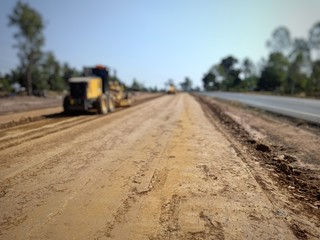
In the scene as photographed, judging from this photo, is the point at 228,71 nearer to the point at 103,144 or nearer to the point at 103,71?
the point at 103,71

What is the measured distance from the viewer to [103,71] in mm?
21969

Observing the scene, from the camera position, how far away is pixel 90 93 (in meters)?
19.8

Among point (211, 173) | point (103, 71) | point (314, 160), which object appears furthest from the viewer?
point (103, 71)

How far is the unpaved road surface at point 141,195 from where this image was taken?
4.38 metres

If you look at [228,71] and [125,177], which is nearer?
[125,177]

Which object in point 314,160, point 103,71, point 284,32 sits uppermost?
point 284,32

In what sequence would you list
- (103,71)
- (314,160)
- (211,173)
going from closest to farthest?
(211,173), (314,160), (103,71)

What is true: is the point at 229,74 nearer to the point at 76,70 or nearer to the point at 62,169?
the point at 76,70

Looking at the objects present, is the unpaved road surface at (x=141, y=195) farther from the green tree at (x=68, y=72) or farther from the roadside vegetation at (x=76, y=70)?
the green tree at (x=68, y=72)

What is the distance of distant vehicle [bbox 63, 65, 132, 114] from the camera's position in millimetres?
19469

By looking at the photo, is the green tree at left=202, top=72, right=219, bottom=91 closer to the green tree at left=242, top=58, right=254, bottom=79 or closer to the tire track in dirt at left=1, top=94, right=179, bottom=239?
the green tree at left=242, top=58, right=254, bottom=79

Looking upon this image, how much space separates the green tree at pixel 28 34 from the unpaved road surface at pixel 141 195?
41.4 meters

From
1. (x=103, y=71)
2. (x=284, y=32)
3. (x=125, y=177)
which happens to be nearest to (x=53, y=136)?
(x=125, y=177)

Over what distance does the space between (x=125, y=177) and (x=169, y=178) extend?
844 millimetres
